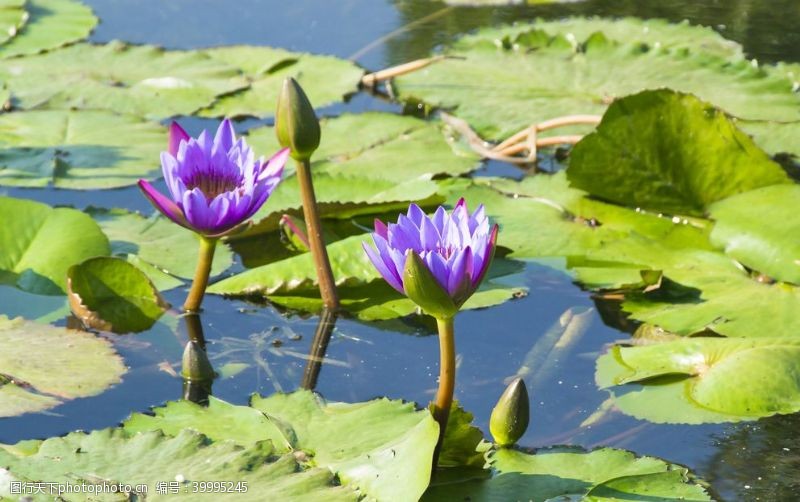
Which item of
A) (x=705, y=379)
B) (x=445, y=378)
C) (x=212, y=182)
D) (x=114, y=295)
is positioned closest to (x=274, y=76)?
(x=114, y=295)

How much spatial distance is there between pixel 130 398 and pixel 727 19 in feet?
9.96

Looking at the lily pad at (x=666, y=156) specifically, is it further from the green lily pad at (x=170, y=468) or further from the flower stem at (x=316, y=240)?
the green lily pad at (x=170, y=468)

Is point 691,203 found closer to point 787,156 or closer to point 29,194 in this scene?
point 787,156

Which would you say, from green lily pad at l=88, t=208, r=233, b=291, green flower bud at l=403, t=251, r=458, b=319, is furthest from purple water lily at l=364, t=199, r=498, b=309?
green lily pad at l=88, t=208, r=233, b=291

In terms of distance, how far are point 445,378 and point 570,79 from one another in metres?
2.13

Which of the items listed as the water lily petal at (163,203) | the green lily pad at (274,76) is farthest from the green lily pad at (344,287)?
the green lily pad at (274,76)

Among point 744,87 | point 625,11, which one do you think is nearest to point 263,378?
point 744,87

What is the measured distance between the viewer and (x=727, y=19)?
432 cm

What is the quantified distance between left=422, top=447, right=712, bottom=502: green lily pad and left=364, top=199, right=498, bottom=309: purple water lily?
308mm

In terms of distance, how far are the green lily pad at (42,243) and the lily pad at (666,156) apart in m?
1.19

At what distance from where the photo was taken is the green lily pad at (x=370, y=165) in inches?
109

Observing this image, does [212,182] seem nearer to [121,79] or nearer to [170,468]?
[170,468]

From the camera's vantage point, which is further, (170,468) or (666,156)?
(666,156)

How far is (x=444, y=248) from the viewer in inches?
67.2
